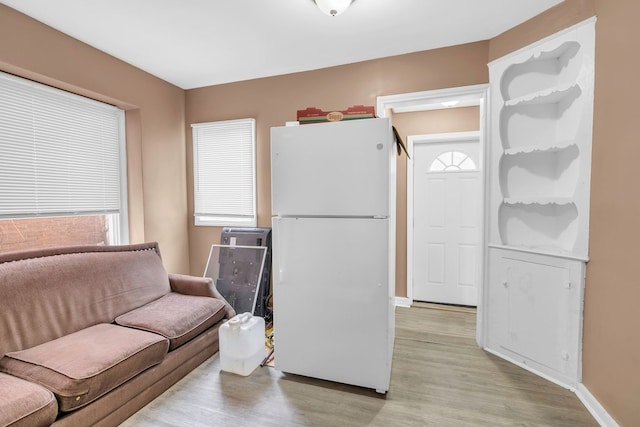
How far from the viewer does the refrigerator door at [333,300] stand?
187cm

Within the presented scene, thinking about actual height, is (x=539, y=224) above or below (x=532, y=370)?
above

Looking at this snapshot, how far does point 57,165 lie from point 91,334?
1.47m

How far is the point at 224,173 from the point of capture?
11.3ft

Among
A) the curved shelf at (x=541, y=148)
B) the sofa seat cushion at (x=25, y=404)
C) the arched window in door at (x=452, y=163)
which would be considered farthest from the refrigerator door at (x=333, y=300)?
the arched window in door at (x=452, y=163)

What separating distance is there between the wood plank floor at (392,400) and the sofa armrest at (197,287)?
Answer: 45cm

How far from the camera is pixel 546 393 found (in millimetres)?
1952

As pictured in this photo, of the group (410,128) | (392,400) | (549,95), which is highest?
(410,128)

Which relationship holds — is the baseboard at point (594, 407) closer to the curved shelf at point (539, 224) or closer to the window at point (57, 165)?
the curved shelf at point (539, 224)

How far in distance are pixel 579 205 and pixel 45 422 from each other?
→ 10.6 ft

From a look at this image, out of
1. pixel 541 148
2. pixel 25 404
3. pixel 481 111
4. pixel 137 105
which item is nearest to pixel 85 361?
pixel 25 404

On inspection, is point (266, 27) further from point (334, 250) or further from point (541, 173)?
point (541, 173)

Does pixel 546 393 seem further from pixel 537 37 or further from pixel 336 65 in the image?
pixel 336 65

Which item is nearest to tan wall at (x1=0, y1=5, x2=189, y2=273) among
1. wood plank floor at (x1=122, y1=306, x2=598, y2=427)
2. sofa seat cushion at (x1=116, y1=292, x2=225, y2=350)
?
sofa seat cushion at (x1=116, y1=292, x2=225, y2=350)

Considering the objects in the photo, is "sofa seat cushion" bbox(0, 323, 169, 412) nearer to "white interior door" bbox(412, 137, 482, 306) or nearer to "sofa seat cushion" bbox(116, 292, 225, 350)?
"sofa seat cushion" bbox(116, 292, 225, 350)
